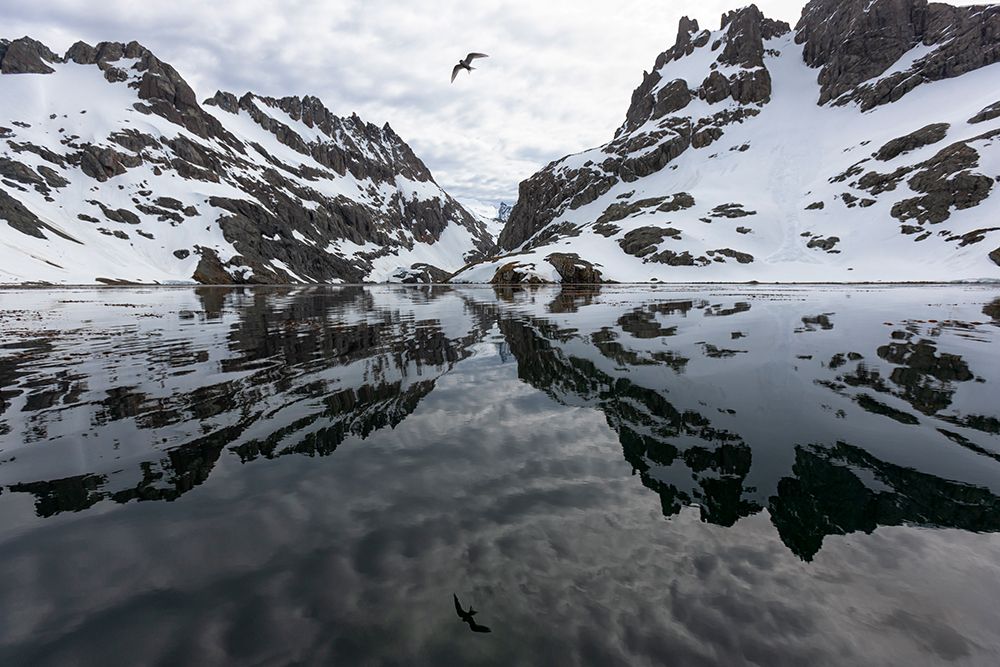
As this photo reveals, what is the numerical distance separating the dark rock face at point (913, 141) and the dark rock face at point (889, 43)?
Result: 46078 millimetres

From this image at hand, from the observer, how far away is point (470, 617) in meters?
3.58

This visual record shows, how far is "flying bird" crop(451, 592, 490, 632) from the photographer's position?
3.43 m

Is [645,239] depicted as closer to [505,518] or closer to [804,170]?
[804,170]

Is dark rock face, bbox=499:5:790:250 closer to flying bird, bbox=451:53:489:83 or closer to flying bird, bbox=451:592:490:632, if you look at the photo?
flying bird, bbox=451:53:489:83

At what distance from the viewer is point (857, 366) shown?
37.7 ft

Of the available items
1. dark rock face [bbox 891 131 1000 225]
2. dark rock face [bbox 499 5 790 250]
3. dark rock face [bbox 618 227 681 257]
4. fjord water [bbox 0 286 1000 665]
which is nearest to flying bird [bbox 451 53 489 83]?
fjord water [bbox 0 286 1000 665]

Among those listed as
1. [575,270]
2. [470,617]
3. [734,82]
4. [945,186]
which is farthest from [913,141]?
[470,617]

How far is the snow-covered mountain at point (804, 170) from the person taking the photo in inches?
3526

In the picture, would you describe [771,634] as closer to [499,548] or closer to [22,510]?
[499,548]

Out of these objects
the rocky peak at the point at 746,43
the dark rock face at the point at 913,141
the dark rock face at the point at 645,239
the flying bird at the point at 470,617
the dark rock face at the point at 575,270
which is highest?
the rocky peak at the point at 746,43

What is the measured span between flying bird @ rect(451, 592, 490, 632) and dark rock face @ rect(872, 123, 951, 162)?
496 feet

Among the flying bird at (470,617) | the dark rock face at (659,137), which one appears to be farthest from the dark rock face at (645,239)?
the flying bird at (470,617)

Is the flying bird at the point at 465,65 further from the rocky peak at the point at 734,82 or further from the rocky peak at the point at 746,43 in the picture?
the rocky peak at the point at 746,43

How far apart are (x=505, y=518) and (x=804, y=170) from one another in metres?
162
